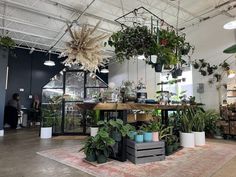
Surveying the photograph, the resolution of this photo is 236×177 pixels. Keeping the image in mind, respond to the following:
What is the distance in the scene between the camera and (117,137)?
3477mm

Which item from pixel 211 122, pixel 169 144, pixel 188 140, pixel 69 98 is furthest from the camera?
pixel 69 98

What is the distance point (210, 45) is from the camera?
299 inches

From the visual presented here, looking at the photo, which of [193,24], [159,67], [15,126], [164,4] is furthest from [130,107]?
[15,126]

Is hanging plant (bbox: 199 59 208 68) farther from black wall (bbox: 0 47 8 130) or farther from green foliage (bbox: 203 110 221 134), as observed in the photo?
black wall (bbox: 0 47 8 130)

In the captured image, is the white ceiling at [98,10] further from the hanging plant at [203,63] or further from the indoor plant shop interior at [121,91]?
the hanging plant at [203,63]

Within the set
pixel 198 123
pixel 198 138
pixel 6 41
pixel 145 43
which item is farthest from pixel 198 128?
pixel 6 41

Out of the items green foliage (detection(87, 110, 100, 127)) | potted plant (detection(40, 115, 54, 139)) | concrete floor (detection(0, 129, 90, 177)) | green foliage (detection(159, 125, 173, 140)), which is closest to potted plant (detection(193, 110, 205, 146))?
green foliage (detection(159, 125, 173, 140))

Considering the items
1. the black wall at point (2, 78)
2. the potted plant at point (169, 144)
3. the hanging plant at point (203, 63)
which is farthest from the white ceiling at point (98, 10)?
the potted plant at point (169, 144)

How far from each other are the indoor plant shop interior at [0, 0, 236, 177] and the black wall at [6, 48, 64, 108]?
0.06 m

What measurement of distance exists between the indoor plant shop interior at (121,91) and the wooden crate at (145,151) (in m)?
0.02

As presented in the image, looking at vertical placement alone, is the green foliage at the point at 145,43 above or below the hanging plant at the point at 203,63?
below

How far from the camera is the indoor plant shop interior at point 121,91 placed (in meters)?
3.25

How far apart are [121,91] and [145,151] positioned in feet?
3.95

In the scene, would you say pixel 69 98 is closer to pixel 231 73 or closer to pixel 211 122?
pixel 211 122
